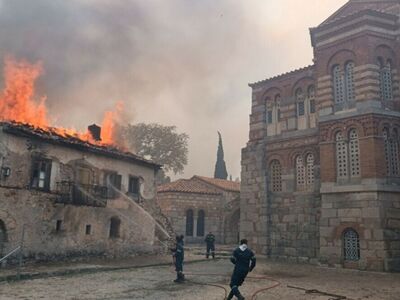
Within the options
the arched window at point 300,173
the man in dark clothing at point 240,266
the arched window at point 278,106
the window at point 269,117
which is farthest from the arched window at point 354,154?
the man in dark clothing at point 240,266

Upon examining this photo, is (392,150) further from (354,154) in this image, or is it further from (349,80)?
(349,80)

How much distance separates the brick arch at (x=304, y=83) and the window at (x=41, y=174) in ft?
46.8

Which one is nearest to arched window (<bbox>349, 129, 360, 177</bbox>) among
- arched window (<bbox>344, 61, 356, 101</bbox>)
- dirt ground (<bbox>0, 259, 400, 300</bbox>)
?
arched window (<bbox>344, 61, 356, 101</bbox>)

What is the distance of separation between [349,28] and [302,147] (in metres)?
6.67

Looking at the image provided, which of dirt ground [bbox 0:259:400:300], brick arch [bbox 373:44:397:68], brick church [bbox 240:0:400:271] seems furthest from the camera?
brick arch [bbox 373:44:397:68]

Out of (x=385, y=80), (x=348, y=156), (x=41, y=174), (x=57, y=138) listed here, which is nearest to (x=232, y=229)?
(x=348, y=156)

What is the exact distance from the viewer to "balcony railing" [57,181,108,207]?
61.6ft

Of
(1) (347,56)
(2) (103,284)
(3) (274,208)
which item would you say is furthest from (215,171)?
(2) (103,284)

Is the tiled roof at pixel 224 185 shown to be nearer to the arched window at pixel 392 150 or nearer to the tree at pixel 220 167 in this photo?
the tree at pixel 220 167

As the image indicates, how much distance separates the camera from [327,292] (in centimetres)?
1197

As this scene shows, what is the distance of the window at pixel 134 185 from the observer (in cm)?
2317

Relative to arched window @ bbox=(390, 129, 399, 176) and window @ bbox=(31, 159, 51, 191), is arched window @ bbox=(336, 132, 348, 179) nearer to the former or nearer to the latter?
arched window @ bbox=(390, 129, 399, 176)

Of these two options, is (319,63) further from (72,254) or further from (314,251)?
(72,254)

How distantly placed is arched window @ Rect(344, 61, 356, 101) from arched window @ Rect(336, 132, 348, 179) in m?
1.96
